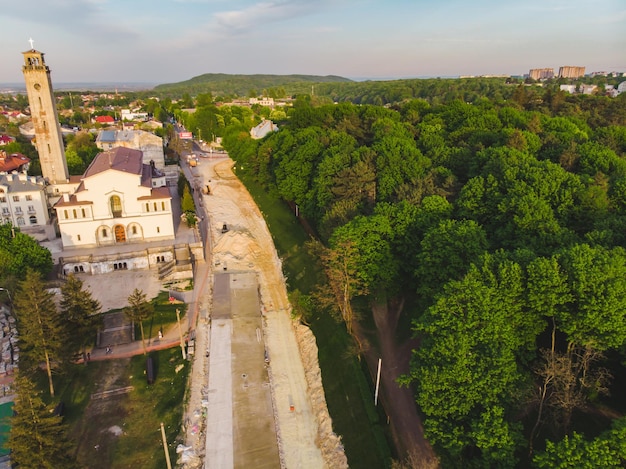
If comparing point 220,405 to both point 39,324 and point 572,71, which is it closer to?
point 39,324

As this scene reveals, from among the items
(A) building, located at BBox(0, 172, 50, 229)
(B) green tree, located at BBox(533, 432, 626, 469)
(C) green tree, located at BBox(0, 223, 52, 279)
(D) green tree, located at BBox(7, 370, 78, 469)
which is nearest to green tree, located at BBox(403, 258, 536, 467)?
(B) green tree, located at BBox(533, 432, 626, 469)

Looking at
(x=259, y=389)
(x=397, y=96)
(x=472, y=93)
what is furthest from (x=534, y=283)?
(x=397, y=96)

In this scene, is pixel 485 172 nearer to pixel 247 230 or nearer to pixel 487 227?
pixel 487 227

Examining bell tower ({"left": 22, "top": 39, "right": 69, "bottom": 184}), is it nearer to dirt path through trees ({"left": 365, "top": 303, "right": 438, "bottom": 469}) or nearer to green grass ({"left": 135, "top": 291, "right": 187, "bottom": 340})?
green grass ({"left": 135, "top": 291, "right": 187, "bottom": 340})

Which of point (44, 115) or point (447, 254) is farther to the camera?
point (44, 115)

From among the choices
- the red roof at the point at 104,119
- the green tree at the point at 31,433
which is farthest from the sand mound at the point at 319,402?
the red roof at the point at 104,119

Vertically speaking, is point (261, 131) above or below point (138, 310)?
above

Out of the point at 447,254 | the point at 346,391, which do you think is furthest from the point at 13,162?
the point at 447,254
